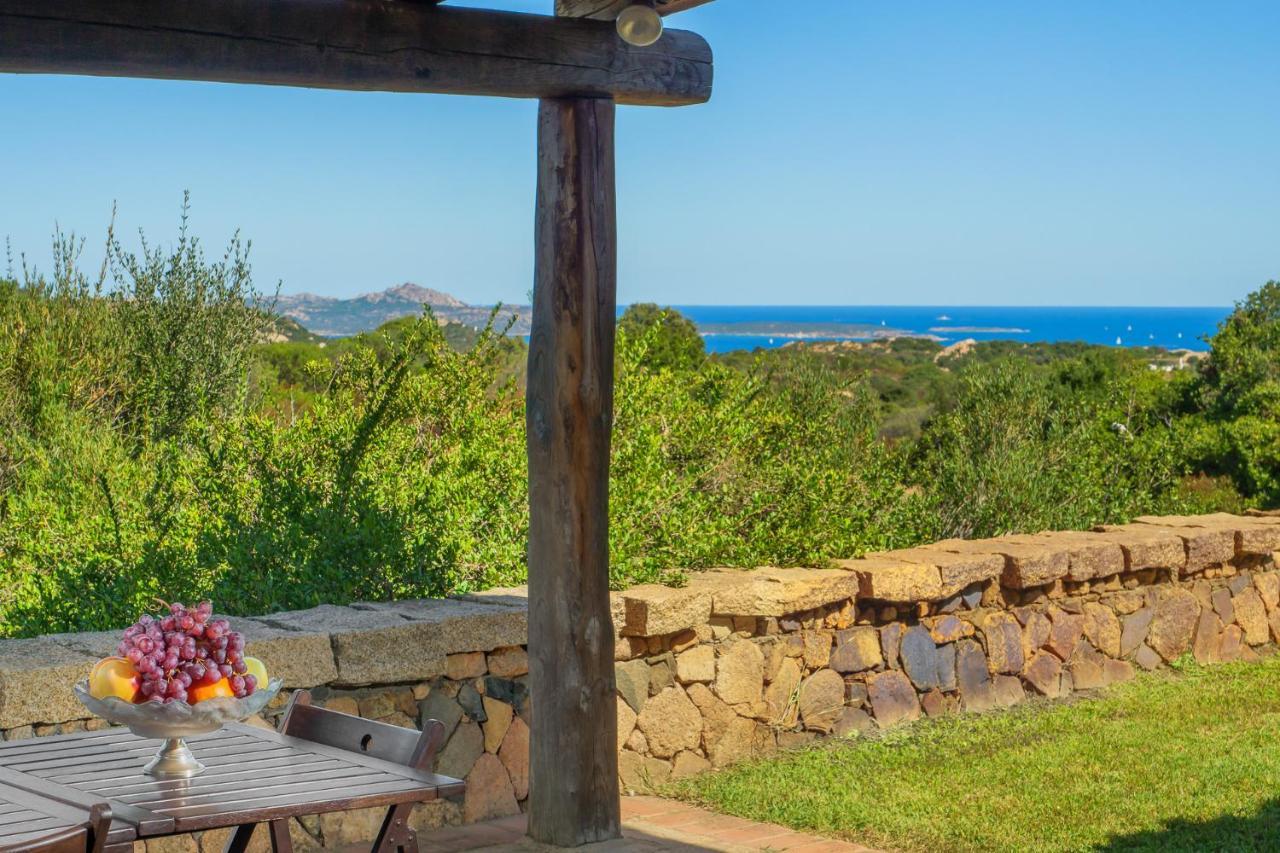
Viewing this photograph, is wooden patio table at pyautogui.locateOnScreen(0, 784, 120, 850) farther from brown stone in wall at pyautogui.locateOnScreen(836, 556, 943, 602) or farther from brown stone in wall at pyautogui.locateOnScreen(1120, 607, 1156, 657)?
brown stone in wall at pyautogui.locateOnScreen(1120, 607, 1156, 657)

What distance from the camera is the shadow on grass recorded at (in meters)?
4.54

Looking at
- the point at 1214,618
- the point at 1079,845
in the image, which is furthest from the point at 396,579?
the point at 1214,618

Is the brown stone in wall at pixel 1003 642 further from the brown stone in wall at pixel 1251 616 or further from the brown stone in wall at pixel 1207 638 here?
the brown stone in wall at pixel 1251 616

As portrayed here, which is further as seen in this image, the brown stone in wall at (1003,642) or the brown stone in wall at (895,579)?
the brown stone in wall at (1003,642)

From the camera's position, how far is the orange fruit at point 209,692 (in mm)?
2992

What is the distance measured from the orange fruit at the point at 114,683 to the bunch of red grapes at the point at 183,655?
20 millimetres

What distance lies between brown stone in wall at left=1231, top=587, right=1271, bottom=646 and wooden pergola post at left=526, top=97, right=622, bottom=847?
5030 mm

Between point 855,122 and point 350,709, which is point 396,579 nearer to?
point 350,709

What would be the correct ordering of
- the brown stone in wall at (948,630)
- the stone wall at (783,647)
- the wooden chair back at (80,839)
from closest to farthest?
the wooden chair back at (80,839)
the stone wall at (783,647)
the brown stone in wall at (948,630)

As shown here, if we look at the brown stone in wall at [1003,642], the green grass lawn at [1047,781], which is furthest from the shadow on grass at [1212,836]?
the brown stone in wall at [1003,642]

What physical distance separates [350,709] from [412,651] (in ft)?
0.96

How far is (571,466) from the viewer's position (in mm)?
4578

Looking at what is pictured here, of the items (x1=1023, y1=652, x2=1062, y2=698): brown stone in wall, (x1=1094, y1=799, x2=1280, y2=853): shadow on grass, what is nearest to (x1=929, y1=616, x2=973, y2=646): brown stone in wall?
(x1=1023, y1=652, x2=1062, y2=698): brown stone in wall

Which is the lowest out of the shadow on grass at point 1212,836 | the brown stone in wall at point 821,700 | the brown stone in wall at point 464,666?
the shadow on grass at point 1212,836
